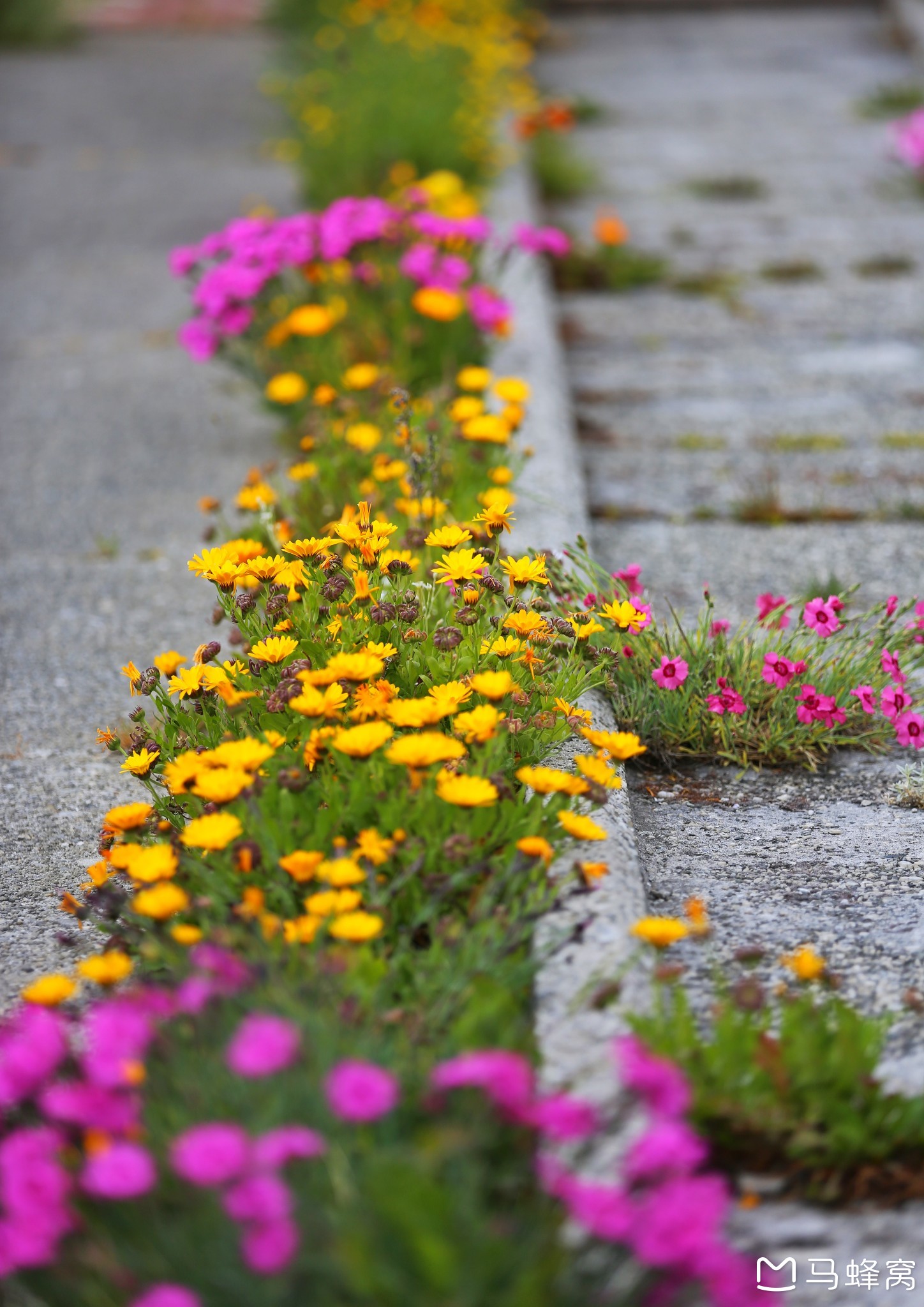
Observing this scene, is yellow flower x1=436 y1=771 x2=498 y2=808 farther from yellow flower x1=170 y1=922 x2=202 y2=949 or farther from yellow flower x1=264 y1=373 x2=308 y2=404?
yellow flower x1=264 y1=373 x2=308 y2=404

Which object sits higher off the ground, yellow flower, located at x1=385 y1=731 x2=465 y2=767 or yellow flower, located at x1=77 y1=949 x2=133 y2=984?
yellow flower, located at x1=385 y1=731 x2=465 y2=767

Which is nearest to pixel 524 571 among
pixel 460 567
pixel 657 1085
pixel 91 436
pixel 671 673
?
pixel 460 567

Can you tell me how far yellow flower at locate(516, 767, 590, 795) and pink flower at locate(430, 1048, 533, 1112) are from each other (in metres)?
0.53

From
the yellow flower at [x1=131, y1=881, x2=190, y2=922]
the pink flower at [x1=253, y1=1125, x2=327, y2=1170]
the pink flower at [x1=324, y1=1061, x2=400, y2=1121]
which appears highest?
the pink flower at [x1=324, y1=1061, x2=400, y2=1121]

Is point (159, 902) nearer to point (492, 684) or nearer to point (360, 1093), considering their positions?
point (360, 1093)

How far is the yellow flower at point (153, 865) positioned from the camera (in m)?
1.55

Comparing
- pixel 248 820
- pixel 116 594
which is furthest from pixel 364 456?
pixel 248 820

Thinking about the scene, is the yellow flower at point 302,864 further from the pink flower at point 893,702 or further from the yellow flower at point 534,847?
the pink flower at point 893,702

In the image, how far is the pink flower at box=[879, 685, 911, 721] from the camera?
2227 millimetres

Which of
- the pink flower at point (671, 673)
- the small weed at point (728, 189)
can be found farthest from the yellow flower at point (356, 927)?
the small weed at point (728, 189)

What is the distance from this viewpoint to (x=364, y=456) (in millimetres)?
3084

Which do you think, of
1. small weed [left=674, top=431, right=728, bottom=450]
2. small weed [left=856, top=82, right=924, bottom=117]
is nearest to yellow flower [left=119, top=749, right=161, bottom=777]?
small weed [left=674, top=431, right=728, bottom=450]

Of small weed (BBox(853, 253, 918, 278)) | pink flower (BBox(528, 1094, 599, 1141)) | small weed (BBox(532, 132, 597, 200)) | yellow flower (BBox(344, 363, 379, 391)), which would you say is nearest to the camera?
pink flower (BBox(528, 1094, 599, 1141))

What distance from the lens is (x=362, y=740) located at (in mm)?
1674
